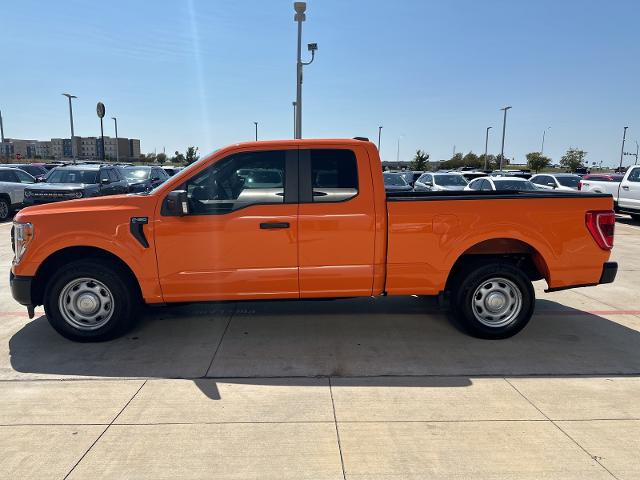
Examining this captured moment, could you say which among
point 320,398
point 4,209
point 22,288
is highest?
point 22,288

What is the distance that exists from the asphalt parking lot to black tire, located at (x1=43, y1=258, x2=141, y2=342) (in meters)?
0.17

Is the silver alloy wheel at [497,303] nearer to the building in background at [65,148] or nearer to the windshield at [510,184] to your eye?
the windshield at [510,184]

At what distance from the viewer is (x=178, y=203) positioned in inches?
167

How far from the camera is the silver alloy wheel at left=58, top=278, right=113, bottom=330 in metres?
4.57

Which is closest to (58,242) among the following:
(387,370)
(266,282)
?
(266,282)

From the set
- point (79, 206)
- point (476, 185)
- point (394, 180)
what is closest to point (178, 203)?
point (79, 206)

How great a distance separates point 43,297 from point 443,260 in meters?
4.02

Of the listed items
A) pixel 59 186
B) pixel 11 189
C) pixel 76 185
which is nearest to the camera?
pixel 59 186

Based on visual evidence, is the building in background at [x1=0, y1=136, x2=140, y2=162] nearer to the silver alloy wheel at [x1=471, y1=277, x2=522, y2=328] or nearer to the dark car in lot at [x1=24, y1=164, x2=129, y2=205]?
the dark car in lot at [x1=24, y1=164, x2=129, y2=205]

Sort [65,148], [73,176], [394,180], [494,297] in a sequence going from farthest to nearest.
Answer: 1. [65,148]
2. [394,180]
3. [73,176]
4. [494,297]

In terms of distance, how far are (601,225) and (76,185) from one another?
1404 centimetres

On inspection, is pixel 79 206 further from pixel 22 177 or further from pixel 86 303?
pixel 22 177

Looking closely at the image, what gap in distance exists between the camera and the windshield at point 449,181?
55.3 feet

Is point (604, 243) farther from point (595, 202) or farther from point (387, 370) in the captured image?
point (387, 370)
